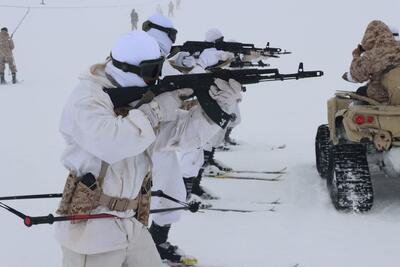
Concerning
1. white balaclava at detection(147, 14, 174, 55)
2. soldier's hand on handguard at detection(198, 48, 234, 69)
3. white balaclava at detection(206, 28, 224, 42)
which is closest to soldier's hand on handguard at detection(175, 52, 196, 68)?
white balaclava at detection(147, 14, 174, 55)

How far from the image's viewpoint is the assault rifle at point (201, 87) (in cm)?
308

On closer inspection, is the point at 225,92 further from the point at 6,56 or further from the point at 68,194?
the point at 6,56

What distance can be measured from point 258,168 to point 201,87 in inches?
210

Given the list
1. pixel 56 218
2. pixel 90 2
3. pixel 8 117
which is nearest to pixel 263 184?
pixel 56 218

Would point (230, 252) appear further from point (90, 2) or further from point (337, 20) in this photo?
point (90, 2)

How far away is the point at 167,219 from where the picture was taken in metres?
4.92

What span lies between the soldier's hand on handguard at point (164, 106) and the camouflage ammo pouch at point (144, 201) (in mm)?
352

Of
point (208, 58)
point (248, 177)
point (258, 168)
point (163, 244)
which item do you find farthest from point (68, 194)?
point (258, 168)

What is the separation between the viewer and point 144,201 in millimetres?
3330

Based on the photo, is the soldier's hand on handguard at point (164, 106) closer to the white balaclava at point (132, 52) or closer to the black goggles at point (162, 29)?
the white balaclava at point (132, 52)

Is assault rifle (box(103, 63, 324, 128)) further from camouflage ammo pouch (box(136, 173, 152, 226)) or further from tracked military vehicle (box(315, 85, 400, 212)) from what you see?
tracked military vehicle (box(315, 85, 400, 212))

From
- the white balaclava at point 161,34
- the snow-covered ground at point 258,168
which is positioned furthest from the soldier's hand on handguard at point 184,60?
the snow-covered ground at point 258,168

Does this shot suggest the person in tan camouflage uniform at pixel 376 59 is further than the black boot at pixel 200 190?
No

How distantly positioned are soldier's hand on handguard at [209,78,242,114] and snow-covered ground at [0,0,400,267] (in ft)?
5.97
